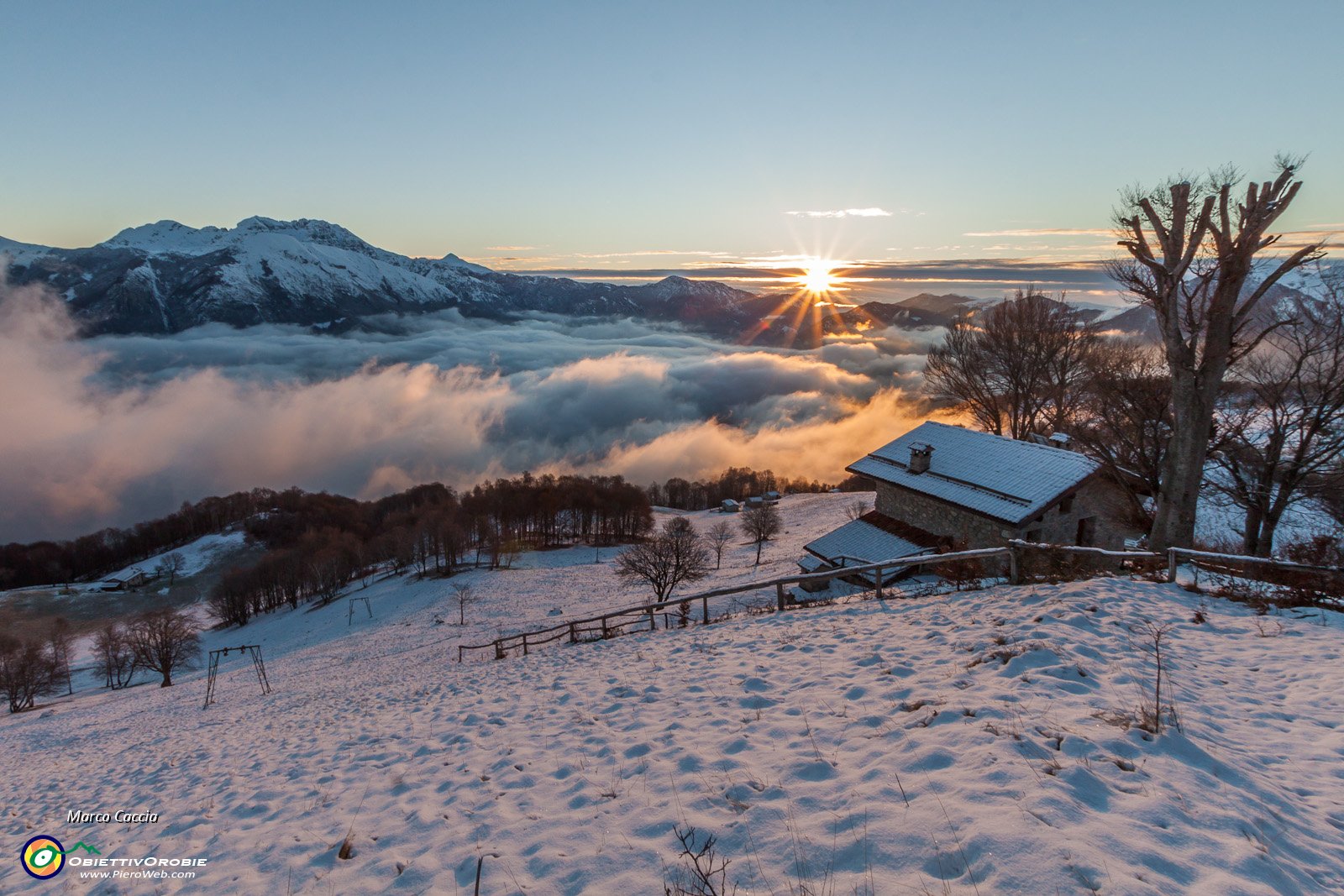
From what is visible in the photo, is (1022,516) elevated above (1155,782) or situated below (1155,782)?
below

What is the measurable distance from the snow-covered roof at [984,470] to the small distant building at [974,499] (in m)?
0.03

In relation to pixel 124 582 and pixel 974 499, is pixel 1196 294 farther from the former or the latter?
pixel 124 582

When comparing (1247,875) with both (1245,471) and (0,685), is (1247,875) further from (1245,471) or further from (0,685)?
(0,685)

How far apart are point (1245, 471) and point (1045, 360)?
11.9 metres

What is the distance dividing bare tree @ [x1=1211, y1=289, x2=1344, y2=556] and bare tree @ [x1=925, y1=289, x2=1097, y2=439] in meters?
10.6

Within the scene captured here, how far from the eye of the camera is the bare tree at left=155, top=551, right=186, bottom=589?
4053 inches

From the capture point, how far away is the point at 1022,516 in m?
19.2

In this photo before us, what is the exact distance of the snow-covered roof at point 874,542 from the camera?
22.9 m

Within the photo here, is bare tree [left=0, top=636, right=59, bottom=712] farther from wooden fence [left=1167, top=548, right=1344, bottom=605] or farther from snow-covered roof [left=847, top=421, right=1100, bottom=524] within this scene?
wooden fence [left=1167, top=548, right=1344, bottom=605]

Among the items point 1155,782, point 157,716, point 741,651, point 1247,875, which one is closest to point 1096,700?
point 1155,782

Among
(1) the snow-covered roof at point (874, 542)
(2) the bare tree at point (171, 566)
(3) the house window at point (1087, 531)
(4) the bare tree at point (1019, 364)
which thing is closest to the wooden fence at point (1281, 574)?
(1) the snow-covered roof at point (874, 542)

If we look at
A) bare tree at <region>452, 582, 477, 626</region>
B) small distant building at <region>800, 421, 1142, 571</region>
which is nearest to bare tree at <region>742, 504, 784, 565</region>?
bare tree at <region>452, 582, 477, 626</region>

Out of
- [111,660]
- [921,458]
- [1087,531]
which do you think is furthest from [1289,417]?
[111,660]

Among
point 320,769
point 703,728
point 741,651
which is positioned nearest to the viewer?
point 703,728
